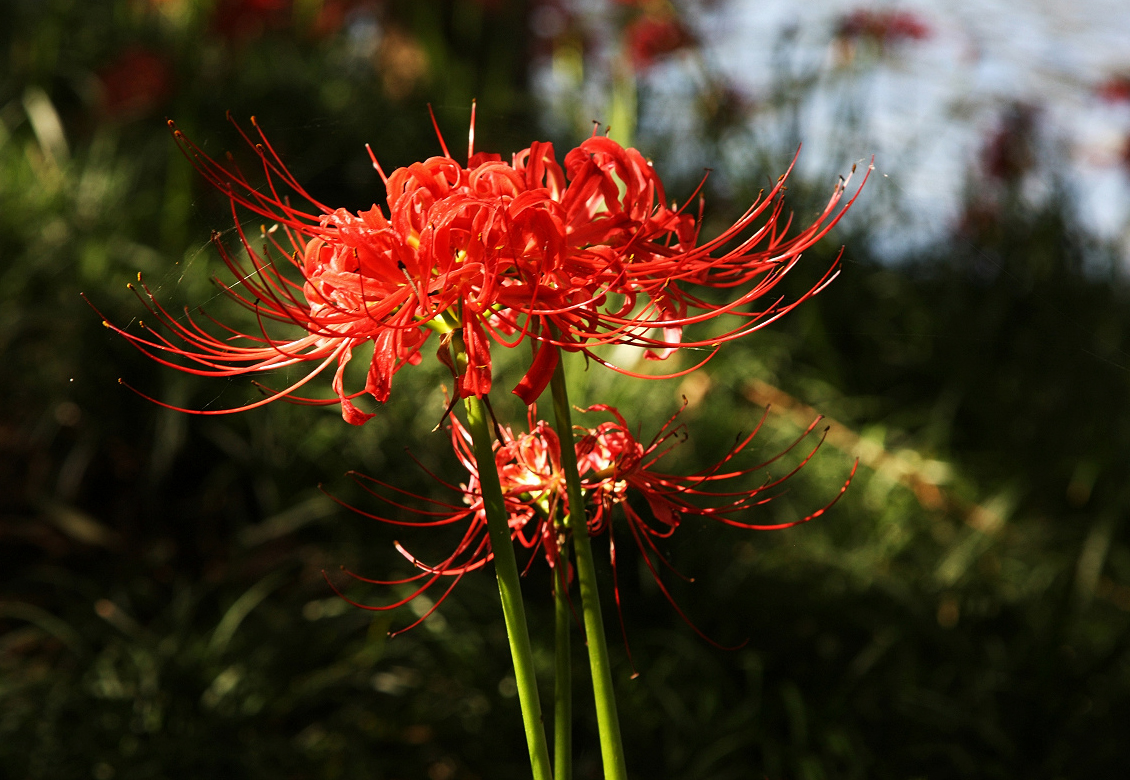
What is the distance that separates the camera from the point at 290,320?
41cm

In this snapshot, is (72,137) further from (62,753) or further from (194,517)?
(62,753)

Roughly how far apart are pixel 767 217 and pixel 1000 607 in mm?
1592

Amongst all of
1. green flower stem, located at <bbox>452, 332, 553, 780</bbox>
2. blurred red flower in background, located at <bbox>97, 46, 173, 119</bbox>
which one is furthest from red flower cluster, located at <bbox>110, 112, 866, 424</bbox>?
blurred red flower in background, located at <bbox>97, 46, 173, 119</bbox>

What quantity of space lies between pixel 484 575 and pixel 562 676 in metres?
0.91

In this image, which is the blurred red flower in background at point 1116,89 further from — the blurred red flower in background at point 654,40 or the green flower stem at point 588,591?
the green flower stem at point 588,591

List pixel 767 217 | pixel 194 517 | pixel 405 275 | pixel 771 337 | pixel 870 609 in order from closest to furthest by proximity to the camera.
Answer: pixel 405 275, pixel 767 217, pixel 870 609, pixel 194 517, pixel 771 337

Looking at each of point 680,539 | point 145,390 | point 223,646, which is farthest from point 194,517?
point 680,539

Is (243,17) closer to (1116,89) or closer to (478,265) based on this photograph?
(478,265)

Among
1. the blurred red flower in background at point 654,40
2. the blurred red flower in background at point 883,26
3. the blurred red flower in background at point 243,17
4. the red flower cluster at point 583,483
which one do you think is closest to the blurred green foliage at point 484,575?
the blurred red flower in background at point 243,17

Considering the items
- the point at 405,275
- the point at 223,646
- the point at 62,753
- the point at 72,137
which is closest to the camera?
the point at 405,275

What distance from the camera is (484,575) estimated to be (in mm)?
1317

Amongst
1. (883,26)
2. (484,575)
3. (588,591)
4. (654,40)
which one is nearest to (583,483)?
(588,591)

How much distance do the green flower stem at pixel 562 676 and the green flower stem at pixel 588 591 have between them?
0.04 ft

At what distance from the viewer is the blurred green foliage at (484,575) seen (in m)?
1.38
